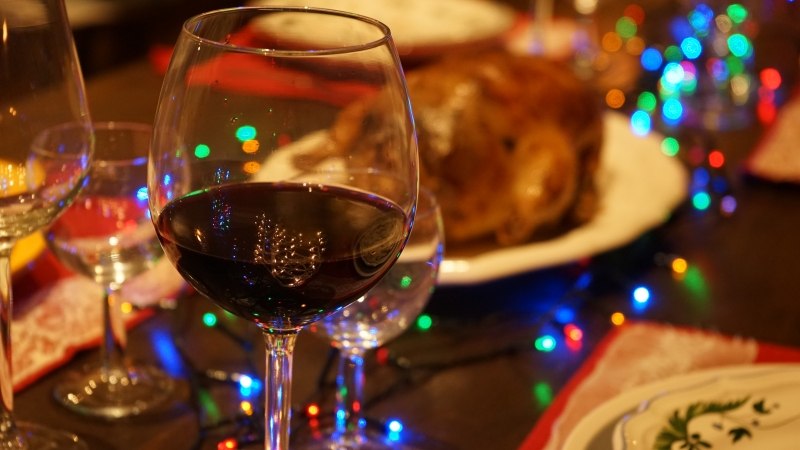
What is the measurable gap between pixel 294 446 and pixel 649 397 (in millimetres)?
287

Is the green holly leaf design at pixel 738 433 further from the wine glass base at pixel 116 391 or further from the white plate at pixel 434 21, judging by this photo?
the white plate at pixel 434 21

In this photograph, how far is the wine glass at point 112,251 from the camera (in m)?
0.93

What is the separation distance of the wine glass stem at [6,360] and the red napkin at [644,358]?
0.43 m

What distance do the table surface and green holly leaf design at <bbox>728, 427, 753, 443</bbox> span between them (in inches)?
6.8

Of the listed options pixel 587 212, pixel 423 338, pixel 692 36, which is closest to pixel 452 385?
pixel 423 338

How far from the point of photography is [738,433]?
32.1 inches

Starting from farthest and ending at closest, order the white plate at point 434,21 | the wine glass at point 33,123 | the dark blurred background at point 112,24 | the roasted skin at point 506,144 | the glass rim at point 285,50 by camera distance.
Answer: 1. the dark blurred background at point 112,24
2. the white plate at point 434,21
3. the roasted skin at point 506,144
4. the wine glass at point 33,123
5. the glass rim at point 285,50

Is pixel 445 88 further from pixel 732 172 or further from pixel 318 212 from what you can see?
pixel 318 212

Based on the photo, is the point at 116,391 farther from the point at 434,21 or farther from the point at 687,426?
the point at 434,21

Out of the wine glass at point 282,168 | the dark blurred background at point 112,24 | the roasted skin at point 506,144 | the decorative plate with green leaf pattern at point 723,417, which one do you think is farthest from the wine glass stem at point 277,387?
the dark blurred background at point 112,24

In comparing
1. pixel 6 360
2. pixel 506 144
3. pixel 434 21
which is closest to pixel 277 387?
pixel 6 360

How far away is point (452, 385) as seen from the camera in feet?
3.24

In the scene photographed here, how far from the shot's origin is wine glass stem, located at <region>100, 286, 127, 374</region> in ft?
3.14

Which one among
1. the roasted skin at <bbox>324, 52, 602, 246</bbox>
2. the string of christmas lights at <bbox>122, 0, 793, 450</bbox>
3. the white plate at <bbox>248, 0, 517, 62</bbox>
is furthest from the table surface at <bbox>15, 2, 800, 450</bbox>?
the white plate at <bbox>248, 0, 517, 62</bbox>
